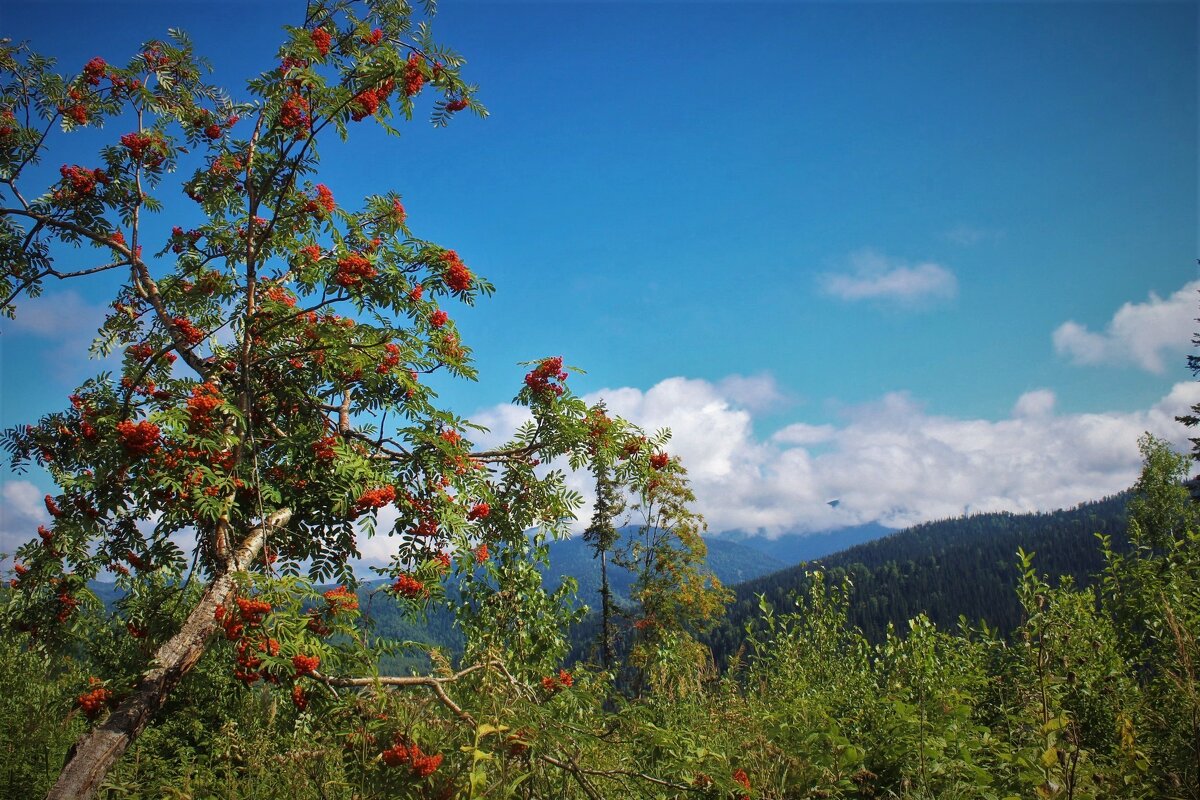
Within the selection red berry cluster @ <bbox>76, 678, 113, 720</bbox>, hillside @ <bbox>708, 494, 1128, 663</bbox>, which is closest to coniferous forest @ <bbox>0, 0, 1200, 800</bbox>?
red berry cluster @ <bbox>76, 678, 113, 720</bbox>

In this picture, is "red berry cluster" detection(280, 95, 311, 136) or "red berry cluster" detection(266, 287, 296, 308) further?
"red berry cluster" detection(266, 287, 296, 308)

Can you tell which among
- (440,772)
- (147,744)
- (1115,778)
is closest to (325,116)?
(440,772)

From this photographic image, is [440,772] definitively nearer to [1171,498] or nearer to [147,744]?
[147,744]

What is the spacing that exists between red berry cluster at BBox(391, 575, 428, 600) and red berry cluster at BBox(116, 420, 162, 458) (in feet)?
7.07

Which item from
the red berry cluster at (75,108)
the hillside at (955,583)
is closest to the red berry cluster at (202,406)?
the red berry cluster at (75,108)

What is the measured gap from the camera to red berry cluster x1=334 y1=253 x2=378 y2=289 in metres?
5.05

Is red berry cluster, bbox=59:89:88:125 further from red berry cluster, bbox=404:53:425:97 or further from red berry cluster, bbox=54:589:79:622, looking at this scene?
red berry cluster, bbox=54:589:79:622

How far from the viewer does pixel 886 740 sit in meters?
3.97

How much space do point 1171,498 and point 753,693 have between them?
37586 millimetres

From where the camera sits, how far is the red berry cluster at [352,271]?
505 centimetres

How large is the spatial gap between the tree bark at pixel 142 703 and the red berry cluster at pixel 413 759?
236 centimetres

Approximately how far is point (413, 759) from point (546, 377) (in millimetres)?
3980

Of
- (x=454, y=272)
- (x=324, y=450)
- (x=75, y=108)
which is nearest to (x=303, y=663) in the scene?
(x=324, y=450)

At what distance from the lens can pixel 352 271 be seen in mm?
5070
